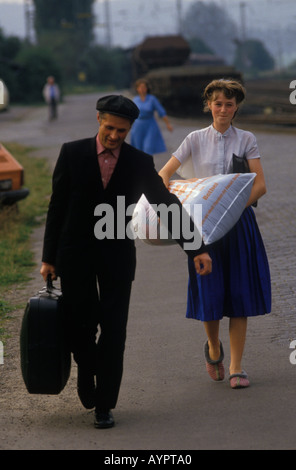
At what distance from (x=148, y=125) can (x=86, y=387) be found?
38.7 feet

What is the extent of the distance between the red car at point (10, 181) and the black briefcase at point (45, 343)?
7548 millimetres

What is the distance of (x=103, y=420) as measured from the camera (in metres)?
4.94

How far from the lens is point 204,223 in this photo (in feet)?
17.0

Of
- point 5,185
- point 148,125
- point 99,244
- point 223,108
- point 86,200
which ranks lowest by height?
point 148,125

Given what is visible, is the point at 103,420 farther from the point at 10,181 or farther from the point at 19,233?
the point at 10,181

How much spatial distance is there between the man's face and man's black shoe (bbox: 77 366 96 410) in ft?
4.08

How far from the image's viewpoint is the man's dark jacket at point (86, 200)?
15.7 ft

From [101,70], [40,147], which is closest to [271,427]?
[40,147]

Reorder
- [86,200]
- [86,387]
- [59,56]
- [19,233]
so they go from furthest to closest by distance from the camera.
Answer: [59,56] < [19,233] < [86,387] < [86,200]

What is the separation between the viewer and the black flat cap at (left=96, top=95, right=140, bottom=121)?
15.0ft

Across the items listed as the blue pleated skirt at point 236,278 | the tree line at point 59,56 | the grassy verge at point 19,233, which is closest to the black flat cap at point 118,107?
the blue pleated skirt at point 236,278

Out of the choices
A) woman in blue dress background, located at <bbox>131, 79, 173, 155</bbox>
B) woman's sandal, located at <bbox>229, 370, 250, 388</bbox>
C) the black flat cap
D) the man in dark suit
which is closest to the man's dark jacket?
the man in dark suit

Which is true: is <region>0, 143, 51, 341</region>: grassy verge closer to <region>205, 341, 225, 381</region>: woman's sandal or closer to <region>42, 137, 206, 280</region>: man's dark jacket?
<region>205, 341, 225, 381</region>: woman's sandal

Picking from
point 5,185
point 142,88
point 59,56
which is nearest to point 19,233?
point 5,185
